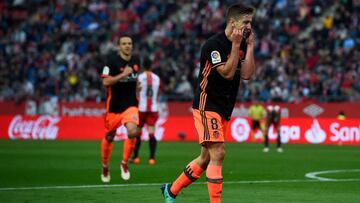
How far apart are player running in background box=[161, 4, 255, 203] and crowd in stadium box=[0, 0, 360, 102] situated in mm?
25806

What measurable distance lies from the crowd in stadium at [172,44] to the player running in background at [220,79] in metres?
25.8

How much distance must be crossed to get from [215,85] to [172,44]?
102 ft

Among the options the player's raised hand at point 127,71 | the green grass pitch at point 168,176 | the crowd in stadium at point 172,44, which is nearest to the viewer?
the green grass pitch at point 168,176

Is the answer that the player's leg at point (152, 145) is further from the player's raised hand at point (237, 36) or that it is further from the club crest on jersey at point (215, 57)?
the player's raised hand at point (237, 36)

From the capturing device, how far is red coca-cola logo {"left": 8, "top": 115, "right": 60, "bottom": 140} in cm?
3694

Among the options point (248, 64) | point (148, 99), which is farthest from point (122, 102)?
point (248, 64)

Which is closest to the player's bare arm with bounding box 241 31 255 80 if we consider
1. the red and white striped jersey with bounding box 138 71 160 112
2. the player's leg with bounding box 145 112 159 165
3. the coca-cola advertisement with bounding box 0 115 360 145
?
the player's leg with bounding box 145 112 159 165

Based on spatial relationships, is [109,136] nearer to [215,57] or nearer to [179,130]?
[215,57]

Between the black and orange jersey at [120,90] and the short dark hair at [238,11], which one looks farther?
the black and orange jersey at [120,90]

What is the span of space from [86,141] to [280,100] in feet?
26.9

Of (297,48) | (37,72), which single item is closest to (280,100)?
(297,48)

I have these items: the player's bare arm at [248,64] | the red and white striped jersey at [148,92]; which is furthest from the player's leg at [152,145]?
the player's bare arm at [248,64]

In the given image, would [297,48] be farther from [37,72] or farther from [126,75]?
[126,75]

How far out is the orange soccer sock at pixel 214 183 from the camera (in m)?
10.3
